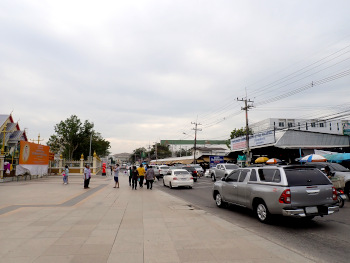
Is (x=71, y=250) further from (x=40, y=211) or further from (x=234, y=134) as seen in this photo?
(x=234, y=134)

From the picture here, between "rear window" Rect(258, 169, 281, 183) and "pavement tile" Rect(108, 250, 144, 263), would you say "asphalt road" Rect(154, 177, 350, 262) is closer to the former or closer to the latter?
"rear window" Rect(258, 169, 281, 183)

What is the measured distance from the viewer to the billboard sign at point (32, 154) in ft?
80.7

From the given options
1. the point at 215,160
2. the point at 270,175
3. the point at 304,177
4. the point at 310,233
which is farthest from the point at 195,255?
the point at 215,160

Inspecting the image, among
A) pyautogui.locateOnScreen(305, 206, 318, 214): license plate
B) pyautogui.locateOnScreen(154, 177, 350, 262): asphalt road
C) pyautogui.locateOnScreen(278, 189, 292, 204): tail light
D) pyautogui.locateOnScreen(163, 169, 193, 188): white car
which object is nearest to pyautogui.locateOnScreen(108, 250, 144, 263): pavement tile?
pyautogui.locateOnScreen(154, 177, 350, 262): asphalt road

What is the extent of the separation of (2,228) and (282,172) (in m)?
7.53

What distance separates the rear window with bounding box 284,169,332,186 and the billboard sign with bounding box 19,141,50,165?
24012 millimetres

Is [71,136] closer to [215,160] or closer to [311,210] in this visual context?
[215,160]

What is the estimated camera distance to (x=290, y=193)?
7000mm

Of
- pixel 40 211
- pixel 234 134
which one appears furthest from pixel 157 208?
pixel 234 134

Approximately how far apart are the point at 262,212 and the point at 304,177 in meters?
1.58

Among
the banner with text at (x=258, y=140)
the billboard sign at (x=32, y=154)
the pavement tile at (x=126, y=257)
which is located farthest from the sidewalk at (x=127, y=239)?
the banner with text at (x=258, y=140)

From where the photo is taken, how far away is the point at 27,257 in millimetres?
4750

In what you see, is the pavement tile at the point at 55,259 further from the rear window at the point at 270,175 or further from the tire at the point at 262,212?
the rear window at the point at 270,175

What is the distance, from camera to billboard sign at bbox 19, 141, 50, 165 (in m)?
24.6
